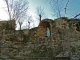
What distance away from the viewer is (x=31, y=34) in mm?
12680

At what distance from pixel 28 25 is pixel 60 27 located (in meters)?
9.90

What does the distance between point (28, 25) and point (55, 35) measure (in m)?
10.3

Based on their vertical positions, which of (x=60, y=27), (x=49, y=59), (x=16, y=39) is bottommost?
(x=49, y=59)

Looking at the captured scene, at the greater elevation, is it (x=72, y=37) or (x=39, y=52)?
(x=72, y=37)

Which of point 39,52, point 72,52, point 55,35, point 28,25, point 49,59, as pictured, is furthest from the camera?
point 28,25

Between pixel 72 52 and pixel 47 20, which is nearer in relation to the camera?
pixel 72 52

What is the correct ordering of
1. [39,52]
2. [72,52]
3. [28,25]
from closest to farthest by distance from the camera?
[72,52] → [39,52] → [28,25]

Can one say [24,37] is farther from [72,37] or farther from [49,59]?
[49,59]

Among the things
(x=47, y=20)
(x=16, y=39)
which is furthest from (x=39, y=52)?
(x=47, y=20)

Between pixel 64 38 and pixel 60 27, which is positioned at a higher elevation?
pixel 60 27

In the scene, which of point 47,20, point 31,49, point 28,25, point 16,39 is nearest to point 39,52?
point 31,49

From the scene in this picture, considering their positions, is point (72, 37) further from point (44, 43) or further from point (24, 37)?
point (24, 37)

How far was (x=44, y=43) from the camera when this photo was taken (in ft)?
33.4

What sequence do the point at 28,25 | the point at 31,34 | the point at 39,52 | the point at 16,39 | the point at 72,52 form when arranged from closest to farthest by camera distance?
the point at 72,52 → the point at 39,52 → the point at 16,39 → the point at 31,34 → the point at 28,25
